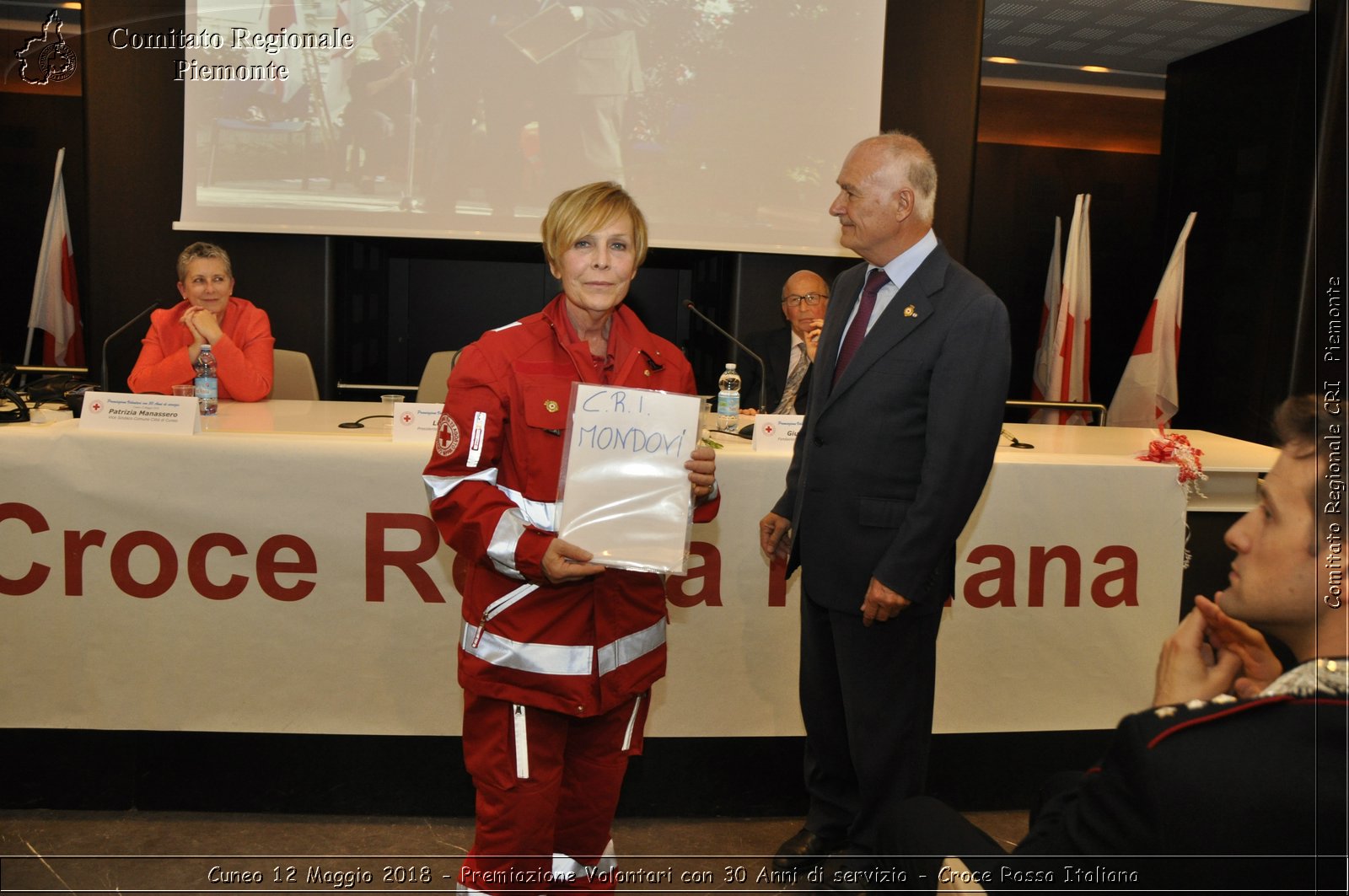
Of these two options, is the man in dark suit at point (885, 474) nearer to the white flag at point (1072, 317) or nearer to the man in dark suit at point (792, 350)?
the man in dark suit at point (792, 350)

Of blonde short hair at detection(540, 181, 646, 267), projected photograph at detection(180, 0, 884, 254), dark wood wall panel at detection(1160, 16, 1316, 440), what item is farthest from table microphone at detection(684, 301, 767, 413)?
dark wood wall panel at detection(1160, 16, 1316, 440)

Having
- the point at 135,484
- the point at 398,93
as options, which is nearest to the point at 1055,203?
the point at 398,93

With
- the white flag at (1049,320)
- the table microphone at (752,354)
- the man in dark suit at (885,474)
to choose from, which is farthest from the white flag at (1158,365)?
the man in dark suit at (885,474)

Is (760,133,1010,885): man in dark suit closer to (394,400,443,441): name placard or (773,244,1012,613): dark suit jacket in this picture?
(773,244,1012,613): dark suit jacket

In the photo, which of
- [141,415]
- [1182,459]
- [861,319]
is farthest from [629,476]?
[1182,459]

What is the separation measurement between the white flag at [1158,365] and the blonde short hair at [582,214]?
222 inches

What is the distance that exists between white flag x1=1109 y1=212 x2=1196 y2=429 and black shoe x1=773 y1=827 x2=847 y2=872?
4944 mm

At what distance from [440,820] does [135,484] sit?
1.15 metres

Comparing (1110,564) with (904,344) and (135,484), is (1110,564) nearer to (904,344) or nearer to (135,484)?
(904,344)

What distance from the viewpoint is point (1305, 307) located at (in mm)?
5715

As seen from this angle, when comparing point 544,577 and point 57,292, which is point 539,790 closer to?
point 544,577

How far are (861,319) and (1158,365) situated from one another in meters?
5.04

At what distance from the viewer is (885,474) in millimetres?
2064

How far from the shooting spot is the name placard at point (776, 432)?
2652 millimetres
